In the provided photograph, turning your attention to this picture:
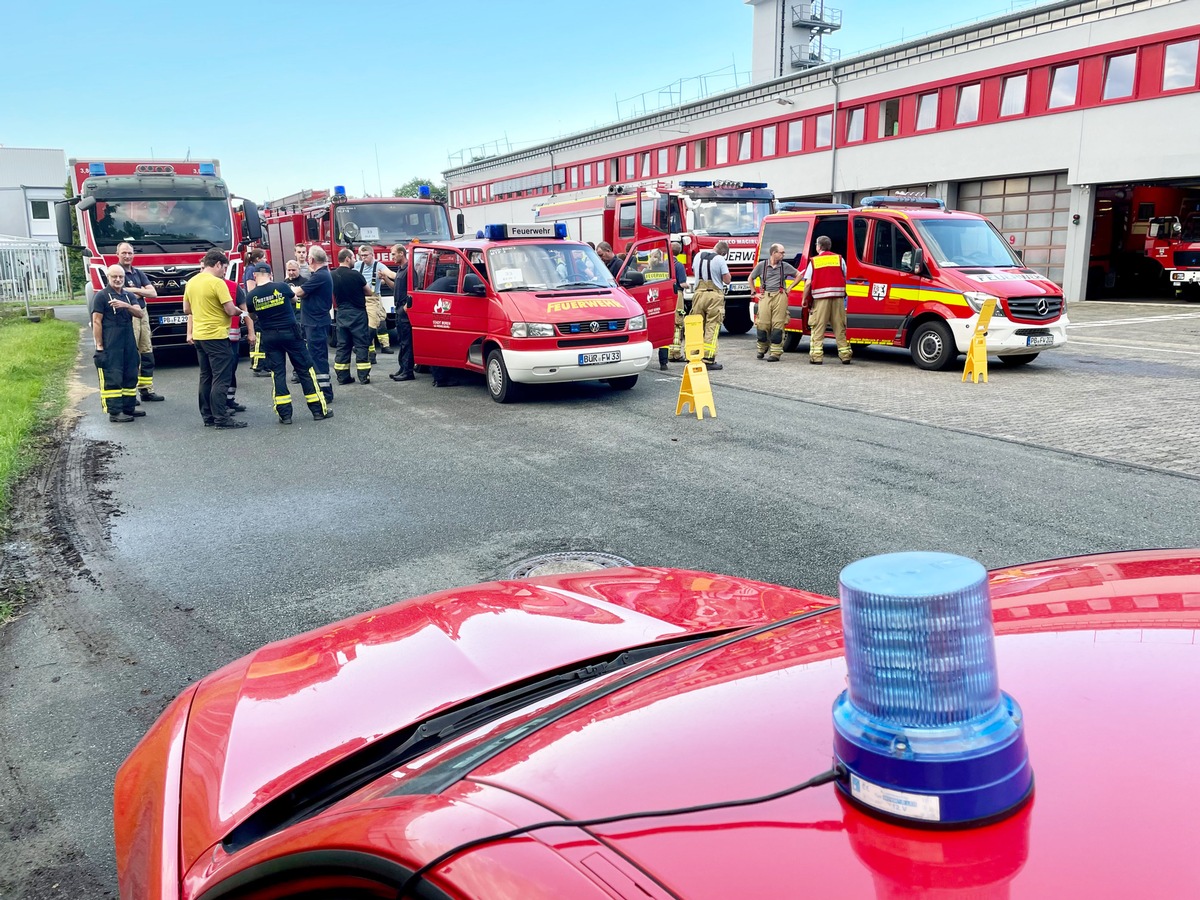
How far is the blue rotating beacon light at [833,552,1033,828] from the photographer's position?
3.44 feet

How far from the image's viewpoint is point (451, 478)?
25.1 ft

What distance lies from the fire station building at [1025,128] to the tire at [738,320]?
488 centimetres

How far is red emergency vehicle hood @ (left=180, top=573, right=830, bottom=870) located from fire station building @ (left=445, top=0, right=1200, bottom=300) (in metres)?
21.3

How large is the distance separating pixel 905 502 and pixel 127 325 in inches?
349

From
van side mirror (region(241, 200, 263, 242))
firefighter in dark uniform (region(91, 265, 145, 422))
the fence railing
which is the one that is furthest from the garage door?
the fence railing

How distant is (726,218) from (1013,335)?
29.4ft

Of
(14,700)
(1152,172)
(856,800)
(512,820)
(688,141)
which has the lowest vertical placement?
(14,700)

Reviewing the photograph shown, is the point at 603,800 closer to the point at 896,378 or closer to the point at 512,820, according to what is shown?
the point at 512,820

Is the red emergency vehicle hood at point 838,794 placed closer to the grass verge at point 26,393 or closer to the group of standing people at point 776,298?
the grass verge at point 26,393

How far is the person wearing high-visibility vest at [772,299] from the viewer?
15.2 m

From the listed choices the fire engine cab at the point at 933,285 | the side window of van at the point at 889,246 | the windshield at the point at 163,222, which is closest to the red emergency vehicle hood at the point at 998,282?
the fire engine cab at the point at 933,285

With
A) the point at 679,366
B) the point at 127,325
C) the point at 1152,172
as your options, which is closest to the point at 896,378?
the point at 679,366

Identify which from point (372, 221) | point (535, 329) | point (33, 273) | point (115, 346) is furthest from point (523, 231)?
point (33, 273)

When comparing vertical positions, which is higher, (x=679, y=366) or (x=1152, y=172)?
(x=1152, y=172)
